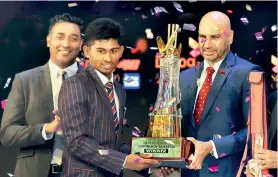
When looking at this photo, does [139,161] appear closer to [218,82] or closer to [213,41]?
[218,82]

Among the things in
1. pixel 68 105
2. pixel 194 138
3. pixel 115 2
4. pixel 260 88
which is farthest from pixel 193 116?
pixel 115 2

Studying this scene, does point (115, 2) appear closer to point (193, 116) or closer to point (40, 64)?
point (40, 64)

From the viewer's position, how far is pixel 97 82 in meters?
3.08

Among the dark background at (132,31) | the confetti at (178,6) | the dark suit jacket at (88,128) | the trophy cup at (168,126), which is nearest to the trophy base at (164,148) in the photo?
the trophy cup at (168,126)

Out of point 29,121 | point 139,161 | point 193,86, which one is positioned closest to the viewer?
point 139,161

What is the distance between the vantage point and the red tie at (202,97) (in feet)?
10.5

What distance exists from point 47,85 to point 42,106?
0.13 meters

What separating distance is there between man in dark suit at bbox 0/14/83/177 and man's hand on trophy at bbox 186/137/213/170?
2.64 feet

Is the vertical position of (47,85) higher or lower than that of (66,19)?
lower

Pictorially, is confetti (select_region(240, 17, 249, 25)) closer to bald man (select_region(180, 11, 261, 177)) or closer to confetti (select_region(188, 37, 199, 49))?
confetti (select_region(188, 37, 199, 49))

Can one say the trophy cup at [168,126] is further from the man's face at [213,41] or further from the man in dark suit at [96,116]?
the man's face at [213,41]

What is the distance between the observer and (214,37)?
126 inches

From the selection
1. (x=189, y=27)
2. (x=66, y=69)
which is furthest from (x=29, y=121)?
(x=189, y=27)

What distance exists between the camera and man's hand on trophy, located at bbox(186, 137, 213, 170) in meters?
3.02
